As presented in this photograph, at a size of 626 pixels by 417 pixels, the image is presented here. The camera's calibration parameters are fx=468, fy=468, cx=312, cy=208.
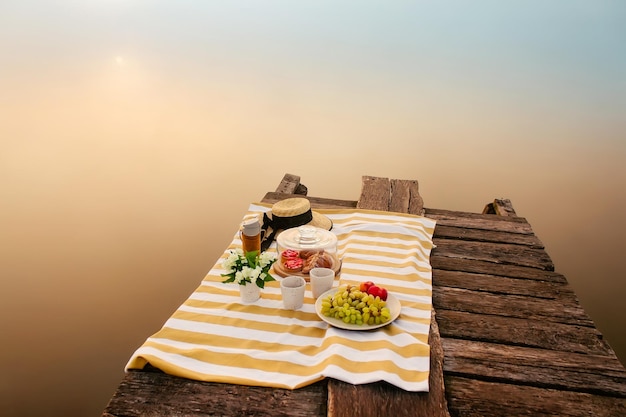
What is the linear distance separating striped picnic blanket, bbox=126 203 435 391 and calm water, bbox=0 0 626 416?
1.94m

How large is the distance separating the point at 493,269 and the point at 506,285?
0.14m

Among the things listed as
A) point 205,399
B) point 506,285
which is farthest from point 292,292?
point 506,285

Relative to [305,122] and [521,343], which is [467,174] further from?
[521,343]

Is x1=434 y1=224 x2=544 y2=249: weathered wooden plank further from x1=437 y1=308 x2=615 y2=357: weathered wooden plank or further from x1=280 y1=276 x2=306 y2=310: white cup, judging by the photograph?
x1=280 y1=276 x2=306 y2=310: white cup

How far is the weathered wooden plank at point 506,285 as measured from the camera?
1853 mm

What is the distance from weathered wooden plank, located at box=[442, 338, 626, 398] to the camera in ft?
4.49

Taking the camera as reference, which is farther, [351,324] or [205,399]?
[351,324]

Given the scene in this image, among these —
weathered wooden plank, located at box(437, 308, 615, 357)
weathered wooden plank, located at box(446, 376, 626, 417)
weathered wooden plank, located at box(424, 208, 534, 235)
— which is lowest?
weathered wooden plank, located at box(446, 376, 626, 417)

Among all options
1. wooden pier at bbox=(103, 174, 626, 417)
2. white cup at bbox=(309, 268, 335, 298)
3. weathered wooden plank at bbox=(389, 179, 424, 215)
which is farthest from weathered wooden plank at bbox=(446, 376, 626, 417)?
weathered wooden plank at bbox=(389, 179, 424, 215)

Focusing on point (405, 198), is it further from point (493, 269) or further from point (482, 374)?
point (482, 374)

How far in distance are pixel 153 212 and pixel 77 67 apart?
1.32 metres

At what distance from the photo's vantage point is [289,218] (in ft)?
7.41

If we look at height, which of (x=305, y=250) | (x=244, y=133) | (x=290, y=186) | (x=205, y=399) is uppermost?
(x=244, y=133)

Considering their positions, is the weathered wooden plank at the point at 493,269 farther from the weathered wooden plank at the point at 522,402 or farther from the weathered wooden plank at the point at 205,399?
the weathered wooden plank at the point at 205,399
